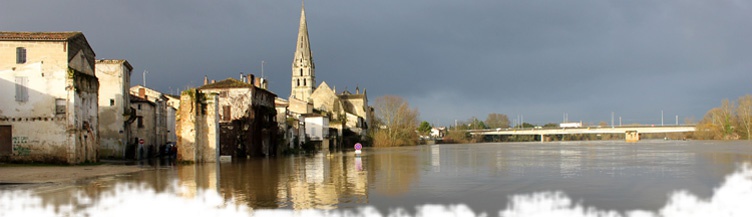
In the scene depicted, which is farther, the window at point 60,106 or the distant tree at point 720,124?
the distant tree at point 720,124

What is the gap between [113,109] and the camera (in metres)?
54.0

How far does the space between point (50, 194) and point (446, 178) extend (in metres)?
15.6

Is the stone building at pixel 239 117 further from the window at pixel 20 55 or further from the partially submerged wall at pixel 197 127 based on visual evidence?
the window at pixel 20 55

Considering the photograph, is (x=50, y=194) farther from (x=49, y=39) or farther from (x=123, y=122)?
(x=123, y=122)

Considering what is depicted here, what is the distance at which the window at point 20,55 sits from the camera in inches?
1569

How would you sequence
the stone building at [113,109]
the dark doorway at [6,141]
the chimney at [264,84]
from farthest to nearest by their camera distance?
the chimney at [264,84], the stone building at [113,109], the dark doorway at [6,141]

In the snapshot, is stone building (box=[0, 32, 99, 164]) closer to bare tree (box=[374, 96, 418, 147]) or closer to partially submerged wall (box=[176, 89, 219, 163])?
partially submerged wall (box=[176, 89, 219, 163])

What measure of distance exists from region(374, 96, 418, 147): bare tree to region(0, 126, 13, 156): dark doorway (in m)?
89.0

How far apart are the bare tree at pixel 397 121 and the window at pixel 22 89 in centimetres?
8871

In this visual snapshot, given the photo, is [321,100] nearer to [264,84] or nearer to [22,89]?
[264,84]

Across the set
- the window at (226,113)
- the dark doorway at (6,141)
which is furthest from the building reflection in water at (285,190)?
the window at (226,113)

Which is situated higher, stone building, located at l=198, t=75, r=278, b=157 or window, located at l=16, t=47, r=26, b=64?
window, located at l=16, t=47, r=26, b=64

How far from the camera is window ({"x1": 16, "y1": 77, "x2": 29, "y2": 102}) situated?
39812 millimetres

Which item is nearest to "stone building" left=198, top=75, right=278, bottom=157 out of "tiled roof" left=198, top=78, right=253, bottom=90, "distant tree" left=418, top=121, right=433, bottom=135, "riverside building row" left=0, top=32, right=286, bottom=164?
"tiled roof" left=198, top=78, right=253, bottom=90
